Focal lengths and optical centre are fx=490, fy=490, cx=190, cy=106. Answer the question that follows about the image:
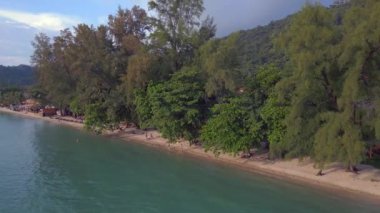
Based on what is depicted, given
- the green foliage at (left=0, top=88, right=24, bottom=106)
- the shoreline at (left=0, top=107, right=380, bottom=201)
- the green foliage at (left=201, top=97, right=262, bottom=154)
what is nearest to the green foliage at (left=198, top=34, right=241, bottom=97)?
the green foliage at (left=201, top=97, right=262, bottom=154)

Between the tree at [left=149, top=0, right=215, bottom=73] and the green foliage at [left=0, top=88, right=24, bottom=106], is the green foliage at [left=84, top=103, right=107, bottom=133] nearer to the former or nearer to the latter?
the tree at [left=149, top=0, right=215, bottom=73]

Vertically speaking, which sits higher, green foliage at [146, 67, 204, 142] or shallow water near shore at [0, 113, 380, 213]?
green foliage at [146, 67, 204, 142]

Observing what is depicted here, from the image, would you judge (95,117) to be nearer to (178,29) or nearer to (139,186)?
(178,29)

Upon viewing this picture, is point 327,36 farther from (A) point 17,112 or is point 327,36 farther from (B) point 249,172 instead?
(A) point 17,112

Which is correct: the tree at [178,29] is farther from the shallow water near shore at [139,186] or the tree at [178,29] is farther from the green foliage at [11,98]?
the green foliage at [11,98]

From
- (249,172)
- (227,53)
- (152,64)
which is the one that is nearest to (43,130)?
(152,64)

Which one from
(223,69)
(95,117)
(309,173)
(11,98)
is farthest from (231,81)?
(11,98)
